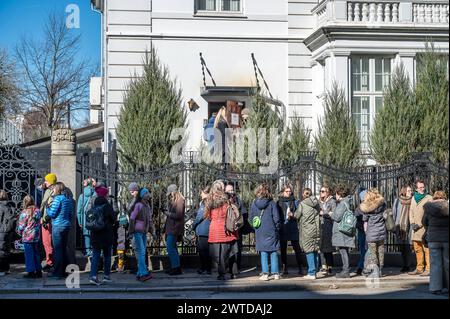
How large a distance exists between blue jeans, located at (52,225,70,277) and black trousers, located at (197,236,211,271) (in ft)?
8.85

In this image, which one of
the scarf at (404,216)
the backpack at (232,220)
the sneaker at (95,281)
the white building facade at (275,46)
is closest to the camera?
the sneaker at (95,281)

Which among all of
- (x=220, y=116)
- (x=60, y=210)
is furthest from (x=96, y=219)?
(x=220, y=116)

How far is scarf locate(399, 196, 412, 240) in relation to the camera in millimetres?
17938

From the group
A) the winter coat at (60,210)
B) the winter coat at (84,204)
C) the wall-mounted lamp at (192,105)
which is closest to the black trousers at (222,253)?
the winter coat at (60,210)

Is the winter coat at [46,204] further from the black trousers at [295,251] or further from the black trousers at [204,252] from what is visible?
the black trousers at [295,251]

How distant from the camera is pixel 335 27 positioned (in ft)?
83.4

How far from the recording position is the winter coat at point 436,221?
14680 millimetres

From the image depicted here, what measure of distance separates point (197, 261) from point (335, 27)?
10006 mm

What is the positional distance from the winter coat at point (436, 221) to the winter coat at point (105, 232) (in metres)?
5.74

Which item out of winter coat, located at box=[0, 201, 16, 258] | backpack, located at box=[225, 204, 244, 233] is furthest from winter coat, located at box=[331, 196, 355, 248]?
winter coat, located at box=[0, 201, 16, 258]

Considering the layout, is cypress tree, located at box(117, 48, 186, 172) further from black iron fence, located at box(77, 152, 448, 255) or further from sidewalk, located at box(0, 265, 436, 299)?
sidewalk, located at box(0, 265, 436, 299)

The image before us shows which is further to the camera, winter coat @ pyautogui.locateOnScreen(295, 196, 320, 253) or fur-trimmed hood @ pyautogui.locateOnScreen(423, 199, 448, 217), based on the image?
winter coat @ pyautogui.locateOnScreen(295, 196, 320, 253)
